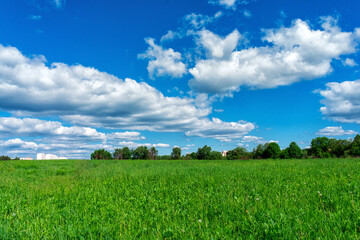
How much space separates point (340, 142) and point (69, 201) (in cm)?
10759

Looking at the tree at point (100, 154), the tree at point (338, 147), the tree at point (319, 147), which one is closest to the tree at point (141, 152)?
the tree at point (100, 154)

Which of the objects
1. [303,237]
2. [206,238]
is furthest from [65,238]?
[303,237]

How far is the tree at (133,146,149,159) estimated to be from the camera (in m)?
116

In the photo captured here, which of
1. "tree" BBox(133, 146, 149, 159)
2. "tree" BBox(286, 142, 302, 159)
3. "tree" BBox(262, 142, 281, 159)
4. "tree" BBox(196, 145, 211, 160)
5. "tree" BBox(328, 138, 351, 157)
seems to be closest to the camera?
"tree" BBox(328, 138, 351, 157)

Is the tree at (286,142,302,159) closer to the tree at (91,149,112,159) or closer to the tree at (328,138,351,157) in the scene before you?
the tree at (328,138,351,157)

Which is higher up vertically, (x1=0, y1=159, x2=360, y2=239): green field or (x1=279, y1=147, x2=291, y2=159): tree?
(x1=0, y1=159, x2=360, y2=239): green field

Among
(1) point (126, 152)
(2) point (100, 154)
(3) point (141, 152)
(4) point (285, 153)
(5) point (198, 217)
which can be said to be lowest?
(4) point (285, 153)

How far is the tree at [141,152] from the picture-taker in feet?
379

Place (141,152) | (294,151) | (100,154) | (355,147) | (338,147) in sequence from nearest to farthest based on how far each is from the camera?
(355,147)
(338,147)
(294,151)
(100,154)
(141,152)

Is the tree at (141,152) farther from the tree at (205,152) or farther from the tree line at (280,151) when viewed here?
the tree at (205,152)

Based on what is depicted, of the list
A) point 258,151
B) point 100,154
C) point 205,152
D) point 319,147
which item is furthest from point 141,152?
point 319,147

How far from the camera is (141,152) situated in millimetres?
117000

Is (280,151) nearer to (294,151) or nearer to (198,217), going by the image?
(294,151)

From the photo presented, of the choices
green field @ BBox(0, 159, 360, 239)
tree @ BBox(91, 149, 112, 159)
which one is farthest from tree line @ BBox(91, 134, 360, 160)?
green field @ BBox(0, 159, 360, 239)
